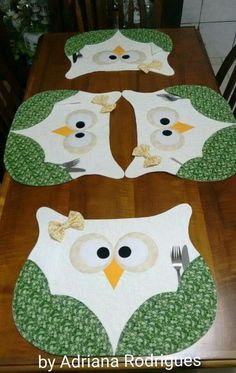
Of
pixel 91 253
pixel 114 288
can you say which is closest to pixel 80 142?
pixel 91 253

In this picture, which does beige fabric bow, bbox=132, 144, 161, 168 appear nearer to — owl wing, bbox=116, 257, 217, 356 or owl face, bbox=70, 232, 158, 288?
owl face, bbox=70, 232, 158, 288

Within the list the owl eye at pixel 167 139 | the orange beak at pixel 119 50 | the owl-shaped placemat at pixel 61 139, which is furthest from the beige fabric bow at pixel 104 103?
the orange beak at pixel 119 50

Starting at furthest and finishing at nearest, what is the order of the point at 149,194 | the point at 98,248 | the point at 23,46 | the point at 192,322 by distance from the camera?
the point at 23,46 < the point at 149,194 < the point at 98,248 < the point at 192,322

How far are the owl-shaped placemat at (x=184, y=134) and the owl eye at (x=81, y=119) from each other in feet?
0.56

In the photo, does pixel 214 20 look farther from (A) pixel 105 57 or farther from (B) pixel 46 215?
(B) pixel 46 215

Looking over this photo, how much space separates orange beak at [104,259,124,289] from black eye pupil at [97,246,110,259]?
Answer: 3 cm

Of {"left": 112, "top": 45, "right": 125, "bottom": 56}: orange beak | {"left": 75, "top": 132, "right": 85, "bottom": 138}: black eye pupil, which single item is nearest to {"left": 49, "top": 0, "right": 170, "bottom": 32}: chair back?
{"left": 112, "top": 45, "right": 125, "bottom": 56}: orange beak

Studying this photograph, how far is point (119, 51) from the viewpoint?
4.71ft

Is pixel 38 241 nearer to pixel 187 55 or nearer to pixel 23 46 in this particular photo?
pixel 187 55

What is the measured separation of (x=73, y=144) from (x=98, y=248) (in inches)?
15.9

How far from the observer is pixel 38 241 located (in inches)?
33.3

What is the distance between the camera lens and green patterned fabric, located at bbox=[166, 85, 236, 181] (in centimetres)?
96

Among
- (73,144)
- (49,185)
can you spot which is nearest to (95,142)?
(73,144)

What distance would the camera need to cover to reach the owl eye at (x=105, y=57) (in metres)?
A: 1.39
